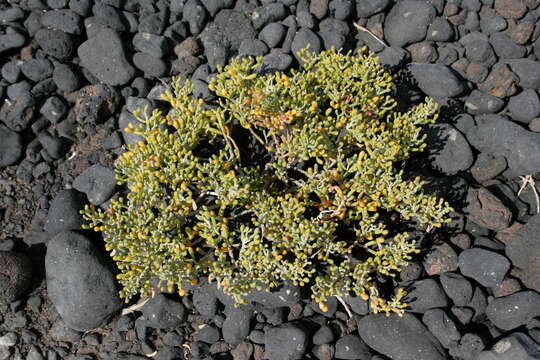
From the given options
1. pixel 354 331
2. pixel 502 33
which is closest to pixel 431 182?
pixel 354 331

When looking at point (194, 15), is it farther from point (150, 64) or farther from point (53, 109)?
point (53, 109)

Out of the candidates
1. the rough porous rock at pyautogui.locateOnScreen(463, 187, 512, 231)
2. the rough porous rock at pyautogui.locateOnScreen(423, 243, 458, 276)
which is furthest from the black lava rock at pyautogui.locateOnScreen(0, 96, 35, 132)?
the rough porous rock at pyautogui.locateOnScreen(463, 187, 512, 231)

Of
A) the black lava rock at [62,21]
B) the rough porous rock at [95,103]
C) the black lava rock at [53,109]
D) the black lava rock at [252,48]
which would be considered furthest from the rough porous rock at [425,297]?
the black lava rock at [62,21]

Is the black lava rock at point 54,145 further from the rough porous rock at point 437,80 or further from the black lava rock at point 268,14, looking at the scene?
the rough porous rock at point 437,80

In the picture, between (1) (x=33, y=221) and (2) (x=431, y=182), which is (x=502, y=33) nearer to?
(2) (x=431, y=182)

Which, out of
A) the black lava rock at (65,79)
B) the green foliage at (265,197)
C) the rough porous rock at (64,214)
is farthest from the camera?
the black lava rock at (65,79)

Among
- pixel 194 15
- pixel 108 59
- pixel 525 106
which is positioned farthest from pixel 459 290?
pixel 108 59
